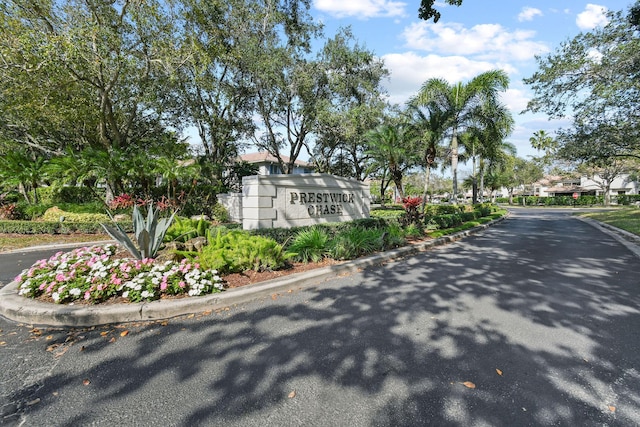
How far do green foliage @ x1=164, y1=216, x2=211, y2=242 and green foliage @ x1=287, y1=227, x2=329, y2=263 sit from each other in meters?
2.48

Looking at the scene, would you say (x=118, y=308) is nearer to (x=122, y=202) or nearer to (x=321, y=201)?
(x=321, y=201)

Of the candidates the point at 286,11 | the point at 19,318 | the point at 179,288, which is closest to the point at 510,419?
the point at 179,288

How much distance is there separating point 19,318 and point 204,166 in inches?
544

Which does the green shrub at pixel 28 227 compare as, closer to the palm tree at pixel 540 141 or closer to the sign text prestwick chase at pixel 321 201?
the sign text prestwick chase at pixel 321 201

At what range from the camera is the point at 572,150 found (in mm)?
15930

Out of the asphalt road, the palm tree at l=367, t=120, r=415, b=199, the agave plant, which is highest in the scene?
the palm tree at l=367, t=120, r=415, b=199

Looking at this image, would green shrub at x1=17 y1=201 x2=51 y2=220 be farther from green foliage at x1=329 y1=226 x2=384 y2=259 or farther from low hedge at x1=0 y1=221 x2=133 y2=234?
green foliage at x1=329 y1=226 x2=384 y2=259

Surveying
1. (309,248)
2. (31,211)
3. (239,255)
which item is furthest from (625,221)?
(31,211)

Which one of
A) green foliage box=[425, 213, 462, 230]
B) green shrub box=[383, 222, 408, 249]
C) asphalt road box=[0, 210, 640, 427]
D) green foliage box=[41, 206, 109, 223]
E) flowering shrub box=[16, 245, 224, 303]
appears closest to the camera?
asphalt road box=[0, 210, 640, 427]

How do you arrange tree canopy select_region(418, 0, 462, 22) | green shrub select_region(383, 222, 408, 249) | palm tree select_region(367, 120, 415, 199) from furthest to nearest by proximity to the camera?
palm tree select_region(367, 120, 415, 199) < green shrub select_region(383, 222, 408, 249) < tree canopy select_region(418, 0, 462, 22)

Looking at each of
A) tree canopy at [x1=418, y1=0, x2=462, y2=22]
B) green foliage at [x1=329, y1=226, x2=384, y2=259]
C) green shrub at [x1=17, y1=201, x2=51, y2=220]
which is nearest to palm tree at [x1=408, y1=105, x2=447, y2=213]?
green foliage at [x1=329, y1=226, x2=384, y2=259]

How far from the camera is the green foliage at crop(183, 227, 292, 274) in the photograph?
514 cm

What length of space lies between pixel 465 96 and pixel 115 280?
18.6 meters

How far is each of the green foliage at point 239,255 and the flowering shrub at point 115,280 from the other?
33 cm
